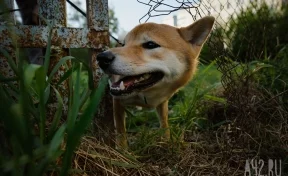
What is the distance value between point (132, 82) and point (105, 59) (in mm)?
408

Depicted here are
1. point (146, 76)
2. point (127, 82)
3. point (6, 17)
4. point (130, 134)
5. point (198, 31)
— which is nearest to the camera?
point (6, 17)

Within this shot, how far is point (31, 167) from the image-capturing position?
4.16 ft

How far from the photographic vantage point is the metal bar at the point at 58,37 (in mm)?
2271

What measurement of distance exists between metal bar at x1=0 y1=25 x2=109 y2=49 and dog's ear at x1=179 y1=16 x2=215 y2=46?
936mm

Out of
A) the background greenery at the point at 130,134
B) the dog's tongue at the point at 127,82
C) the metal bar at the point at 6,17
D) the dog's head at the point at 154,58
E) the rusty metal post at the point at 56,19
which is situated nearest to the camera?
the metal bar at the point at 6,17

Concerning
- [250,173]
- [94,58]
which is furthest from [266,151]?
[94,58]

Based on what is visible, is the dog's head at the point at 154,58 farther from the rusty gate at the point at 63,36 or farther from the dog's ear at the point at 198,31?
the rusty gate at the point at 63,36

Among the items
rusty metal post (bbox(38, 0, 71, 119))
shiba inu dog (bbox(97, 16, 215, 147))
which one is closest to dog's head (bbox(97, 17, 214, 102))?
shiba inu dog (bbox(97, 16, 215, 147))

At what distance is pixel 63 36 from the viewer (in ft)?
8.00

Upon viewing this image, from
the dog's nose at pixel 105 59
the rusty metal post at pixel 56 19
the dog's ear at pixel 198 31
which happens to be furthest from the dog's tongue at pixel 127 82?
the dog's ear at pixel 198 31

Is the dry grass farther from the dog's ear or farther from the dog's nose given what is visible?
the dog's ear

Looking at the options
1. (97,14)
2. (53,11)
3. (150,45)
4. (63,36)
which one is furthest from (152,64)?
(53,11)

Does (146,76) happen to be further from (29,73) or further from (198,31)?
(29,73)

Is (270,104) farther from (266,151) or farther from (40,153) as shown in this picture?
(40,153)
